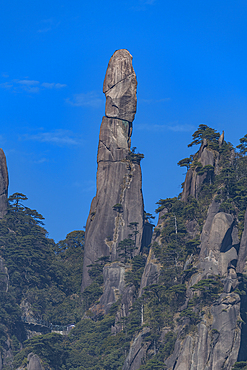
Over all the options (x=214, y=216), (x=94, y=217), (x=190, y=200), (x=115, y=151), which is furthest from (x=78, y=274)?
(x=214, y=216)

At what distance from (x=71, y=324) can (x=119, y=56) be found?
125ft

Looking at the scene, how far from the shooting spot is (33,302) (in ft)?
293

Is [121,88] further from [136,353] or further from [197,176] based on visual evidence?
[136,353]

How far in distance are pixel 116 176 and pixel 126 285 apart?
19.3 metres

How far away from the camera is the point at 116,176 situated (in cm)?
10012

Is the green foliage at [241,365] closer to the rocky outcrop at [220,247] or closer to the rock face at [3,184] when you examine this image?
the rocky outcrop at [220,247]

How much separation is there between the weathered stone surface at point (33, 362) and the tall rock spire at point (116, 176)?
22.4 metres

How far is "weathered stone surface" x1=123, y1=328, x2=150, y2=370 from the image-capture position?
72500mm

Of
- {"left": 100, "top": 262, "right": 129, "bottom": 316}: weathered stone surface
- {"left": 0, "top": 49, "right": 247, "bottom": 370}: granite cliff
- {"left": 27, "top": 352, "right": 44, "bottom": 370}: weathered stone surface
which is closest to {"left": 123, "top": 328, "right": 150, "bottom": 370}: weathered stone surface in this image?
{"left": 0, "top": 49, "right": 247, "bottom": 370}: granite cliff

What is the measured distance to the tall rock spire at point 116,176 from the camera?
97062mm

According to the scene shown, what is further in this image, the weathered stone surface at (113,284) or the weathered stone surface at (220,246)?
the weathered stone surface at (113,284)

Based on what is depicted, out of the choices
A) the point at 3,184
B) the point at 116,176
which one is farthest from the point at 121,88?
the point at 3,184

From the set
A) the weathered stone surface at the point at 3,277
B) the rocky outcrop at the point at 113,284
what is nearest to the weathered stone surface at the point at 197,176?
the rocky outcrop at the point at 113,284

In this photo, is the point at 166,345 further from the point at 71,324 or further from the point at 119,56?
the point at 119,56
